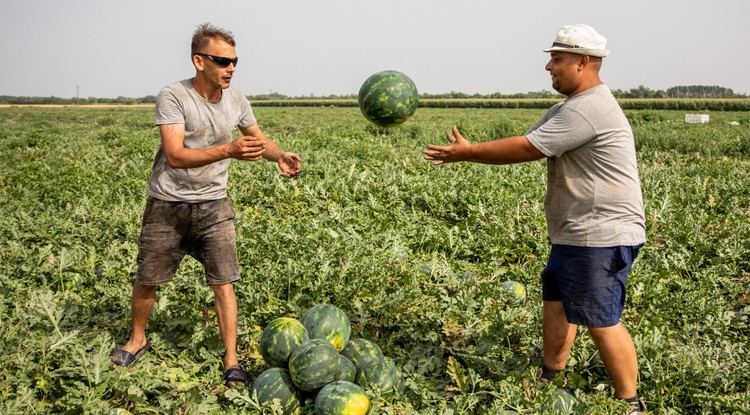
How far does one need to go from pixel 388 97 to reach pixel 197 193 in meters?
1.48

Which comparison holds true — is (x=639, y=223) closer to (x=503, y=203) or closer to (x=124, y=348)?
(x=124, y=348)

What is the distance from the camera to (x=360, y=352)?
3275mm

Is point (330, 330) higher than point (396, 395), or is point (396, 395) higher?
point (330, 330)

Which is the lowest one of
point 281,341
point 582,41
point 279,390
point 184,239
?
point 279,390

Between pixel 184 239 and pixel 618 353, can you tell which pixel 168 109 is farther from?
pixel 618 353

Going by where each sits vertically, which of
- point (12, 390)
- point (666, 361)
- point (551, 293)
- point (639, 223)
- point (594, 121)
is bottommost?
point (12, 390)

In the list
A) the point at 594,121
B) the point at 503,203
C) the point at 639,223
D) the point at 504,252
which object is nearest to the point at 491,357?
the point at 639,223

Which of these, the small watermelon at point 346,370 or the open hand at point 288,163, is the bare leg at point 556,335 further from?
the open hand at point 288,163

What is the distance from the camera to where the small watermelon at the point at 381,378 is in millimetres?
3057

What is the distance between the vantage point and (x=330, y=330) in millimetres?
3271

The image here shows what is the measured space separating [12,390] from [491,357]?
2.85 metres

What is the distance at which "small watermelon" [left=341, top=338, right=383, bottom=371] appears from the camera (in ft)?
10.7

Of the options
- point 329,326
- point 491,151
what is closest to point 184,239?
point 329,326

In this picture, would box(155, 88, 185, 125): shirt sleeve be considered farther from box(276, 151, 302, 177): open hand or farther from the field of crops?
the field of crops
